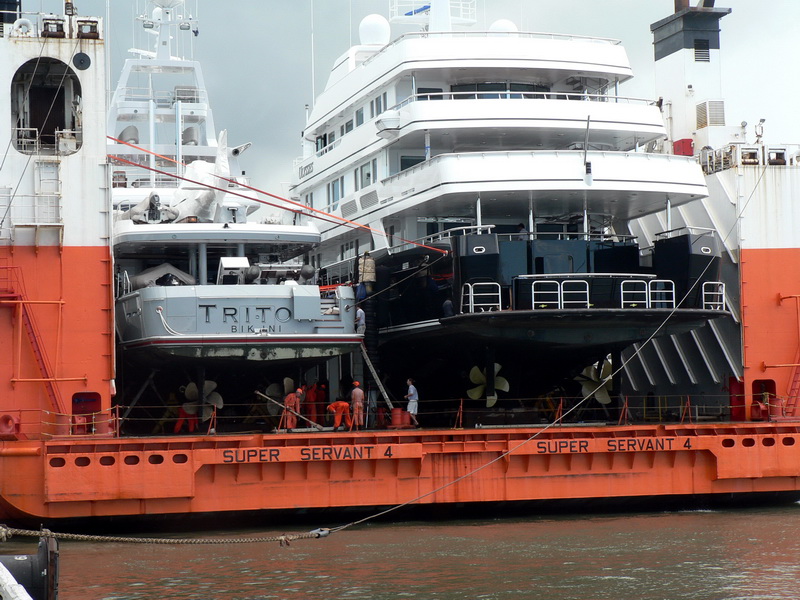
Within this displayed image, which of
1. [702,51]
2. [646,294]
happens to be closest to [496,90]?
[646,294]

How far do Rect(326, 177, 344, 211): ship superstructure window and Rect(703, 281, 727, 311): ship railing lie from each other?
10517 millimetres

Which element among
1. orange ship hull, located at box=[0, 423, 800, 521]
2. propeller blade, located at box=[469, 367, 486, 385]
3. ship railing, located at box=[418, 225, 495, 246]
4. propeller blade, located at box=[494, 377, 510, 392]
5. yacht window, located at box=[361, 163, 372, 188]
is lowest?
orange ship hull, located at box=[0, 423, 800, 521]

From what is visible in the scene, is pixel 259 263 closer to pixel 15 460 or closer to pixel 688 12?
pixel 15 460

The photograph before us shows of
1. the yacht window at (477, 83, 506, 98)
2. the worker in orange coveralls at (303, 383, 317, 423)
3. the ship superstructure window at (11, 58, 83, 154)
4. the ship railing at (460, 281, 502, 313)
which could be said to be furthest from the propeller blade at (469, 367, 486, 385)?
the ship superstructure window at (11, 58, 83, 154)

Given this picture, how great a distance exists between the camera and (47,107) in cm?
2264

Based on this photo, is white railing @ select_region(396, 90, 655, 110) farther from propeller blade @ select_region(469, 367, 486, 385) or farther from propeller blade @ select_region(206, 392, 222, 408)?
propeller blade @ select_region(206, 392, 222, 408)

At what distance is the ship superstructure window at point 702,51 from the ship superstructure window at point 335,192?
10065 mm

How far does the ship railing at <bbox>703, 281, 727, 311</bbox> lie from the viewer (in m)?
23.7

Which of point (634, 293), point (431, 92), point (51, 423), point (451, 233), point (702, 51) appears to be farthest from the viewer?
point (702, 51)

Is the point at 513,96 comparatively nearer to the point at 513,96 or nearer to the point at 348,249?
the point at 513,96

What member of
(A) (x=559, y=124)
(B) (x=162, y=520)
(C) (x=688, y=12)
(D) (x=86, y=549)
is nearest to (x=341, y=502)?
(B) (x=162, y=520)

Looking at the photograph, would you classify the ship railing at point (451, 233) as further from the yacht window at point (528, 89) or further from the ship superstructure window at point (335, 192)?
the ship superstructure window at point (335, 192)

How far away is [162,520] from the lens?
20391 mm

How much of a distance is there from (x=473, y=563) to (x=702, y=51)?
18.6 meters
